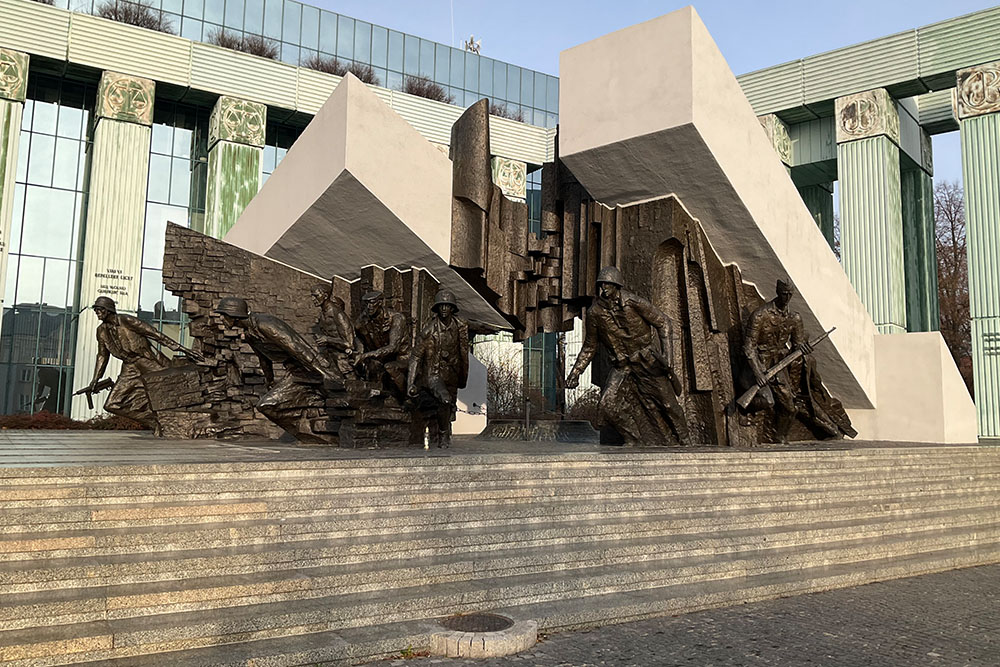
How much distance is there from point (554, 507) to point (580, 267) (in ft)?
17.8

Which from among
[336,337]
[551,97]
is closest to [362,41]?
[551,97]

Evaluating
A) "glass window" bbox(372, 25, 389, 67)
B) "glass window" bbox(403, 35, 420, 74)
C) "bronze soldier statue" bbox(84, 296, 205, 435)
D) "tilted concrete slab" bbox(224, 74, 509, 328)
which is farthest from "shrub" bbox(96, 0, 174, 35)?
"bronze soldier statue" bbox(84, 296, 205, 435)

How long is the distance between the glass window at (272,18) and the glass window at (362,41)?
265 centimetres

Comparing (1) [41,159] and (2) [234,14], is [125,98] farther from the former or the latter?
(2) [234,14]

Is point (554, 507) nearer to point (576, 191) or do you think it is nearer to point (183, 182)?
point (576, 191)

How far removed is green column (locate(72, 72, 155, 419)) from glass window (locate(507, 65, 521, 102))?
13750 millimetres

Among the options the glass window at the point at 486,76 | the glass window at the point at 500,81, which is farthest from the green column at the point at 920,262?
the glass window at the point at 486,76

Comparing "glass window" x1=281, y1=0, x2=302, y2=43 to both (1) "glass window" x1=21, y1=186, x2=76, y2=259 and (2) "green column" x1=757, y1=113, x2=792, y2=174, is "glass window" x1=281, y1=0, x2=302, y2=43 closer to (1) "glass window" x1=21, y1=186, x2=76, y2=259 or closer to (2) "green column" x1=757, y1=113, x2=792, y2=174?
(1) "glass window" x1=21, y1=186, x2=76, y2=259

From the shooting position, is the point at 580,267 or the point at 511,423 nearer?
the point at 580,267

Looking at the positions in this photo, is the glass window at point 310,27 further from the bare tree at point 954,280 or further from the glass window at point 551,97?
the bare tree at point 954,280

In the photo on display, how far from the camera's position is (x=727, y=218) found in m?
9.63

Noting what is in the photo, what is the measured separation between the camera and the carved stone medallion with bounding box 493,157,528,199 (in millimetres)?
26938

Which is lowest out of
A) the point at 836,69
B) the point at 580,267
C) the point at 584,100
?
the point at 580,267

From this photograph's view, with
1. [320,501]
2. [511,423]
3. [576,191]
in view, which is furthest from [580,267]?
[320,501]
